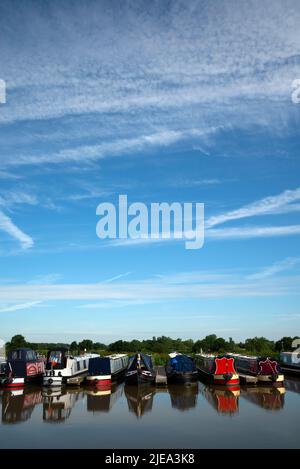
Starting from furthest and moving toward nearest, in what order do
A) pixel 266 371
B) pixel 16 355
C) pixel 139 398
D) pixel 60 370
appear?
pixel 16 355, pixel 60 370, pixel 266 371, pixel 139 398

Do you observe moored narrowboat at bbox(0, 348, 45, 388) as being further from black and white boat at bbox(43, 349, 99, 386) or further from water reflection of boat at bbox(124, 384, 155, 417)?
water reflection of boat at bbox(124, 384, 155, 417)

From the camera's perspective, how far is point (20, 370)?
47281 millimetres

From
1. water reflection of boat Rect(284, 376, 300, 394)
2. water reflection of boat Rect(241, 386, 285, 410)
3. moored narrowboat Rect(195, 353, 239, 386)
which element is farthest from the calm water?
moored narrowboat Rect(195, 353, 239, 386)

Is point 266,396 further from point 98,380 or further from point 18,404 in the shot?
point 18,404

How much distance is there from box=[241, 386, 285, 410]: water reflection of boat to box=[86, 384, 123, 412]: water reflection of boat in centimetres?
1123

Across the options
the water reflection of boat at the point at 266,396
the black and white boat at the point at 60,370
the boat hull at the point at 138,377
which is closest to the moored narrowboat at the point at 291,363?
A: the water reflection of boat at the point at 266,396

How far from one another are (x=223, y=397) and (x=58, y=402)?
1372 cm

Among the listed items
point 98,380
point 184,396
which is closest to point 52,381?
point 98,380

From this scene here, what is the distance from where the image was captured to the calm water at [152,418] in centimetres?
2191

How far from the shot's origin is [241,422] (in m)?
26.3

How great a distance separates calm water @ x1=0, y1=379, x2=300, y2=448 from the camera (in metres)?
21.9

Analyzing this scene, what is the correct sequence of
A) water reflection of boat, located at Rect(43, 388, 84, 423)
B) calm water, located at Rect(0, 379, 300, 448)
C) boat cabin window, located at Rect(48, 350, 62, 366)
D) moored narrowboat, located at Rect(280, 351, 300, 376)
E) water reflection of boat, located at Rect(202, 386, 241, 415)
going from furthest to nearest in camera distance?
1. moored narrowboat, located at Rect(280, 351, 300, 376)
2. boat cabin window, located at Rect(48, 350, 62, 366)
3. water reflection of boat, located at Rect(202, 386, 241, 415)
4. water reflection of boat, located at Rect(43, 388, 84, 423)
5. calm water, located at Rect(0, 379, 300, 448)
